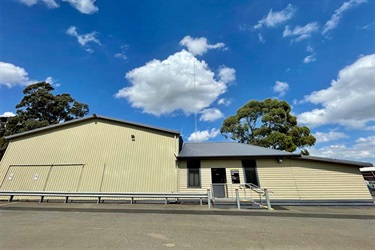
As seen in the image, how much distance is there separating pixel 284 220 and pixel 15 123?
34600mm

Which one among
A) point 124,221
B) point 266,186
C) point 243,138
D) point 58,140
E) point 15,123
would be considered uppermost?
point 15,123

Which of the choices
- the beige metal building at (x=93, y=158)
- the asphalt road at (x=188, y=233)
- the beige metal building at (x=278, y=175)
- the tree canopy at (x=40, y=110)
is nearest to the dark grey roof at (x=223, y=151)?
the beige metal building at (x=278, y=175)

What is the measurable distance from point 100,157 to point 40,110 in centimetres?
2334

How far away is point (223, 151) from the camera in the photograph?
12.7 meters

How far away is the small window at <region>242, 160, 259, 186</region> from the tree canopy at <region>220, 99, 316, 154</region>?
39.3 ft

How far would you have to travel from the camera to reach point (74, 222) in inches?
244

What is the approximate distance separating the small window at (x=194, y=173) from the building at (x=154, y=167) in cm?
6

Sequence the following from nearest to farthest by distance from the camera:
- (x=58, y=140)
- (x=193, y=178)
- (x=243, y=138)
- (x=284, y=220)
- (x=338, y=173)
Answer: (x=284, y=220), (x=338, y=173), (x=193, y=178), (x=58, y=140), (x=243, y=138)

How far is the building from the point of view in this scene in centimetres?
1086

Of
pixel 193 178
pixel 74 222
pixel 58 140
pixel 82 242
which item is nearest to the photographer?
pixel 82 242

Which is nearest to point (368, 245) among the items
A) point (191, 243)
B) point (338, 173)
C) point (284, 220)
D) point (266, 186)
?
point (284, 220)

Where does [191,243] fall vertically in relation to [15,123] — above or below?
below

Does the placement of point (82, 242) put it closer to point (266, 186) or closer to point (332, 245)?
point (332, 245)

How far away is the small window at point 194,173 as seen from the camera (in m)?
11.7
